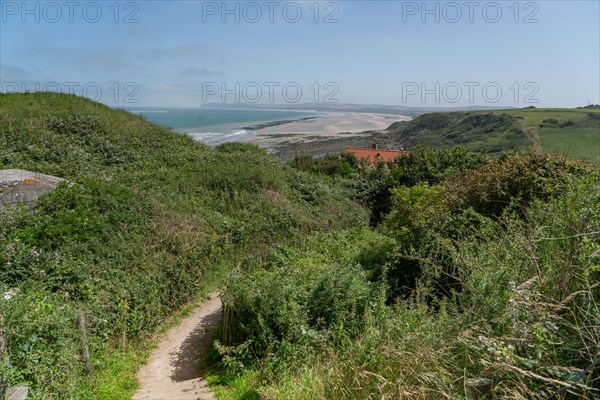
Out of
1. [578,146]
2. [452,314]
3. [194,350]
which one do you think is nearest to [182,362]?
[194,350]

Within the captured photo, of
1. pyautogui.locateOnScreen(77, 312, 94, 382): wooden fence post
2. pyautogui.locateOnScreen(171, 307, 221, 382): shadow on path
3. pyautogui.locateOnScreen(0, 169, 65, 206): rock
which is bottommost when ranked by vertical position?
pyautogui.locateOnScreen(171, 307, 221, 382): shadow on path

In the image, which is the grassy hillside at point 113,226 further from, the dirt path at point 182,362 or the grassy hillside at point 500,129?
the grassy hillside at point 500,129

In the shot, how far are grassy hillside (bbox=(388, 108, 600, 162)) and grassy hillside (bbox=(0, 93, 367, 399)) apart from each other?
27.0m

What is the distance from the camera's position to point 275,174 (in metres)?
20.6

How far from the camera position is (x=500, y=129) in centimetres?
6325

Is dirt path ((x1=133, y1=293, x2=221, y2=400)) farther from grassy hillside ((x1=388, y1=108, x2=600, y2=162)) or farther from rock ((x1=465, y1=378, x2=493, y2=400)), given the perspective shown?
grassy hillside ((x1=388, y1=108, x2=600, y2=162))

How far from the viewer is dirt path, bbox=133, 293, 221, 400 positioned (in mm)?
6875

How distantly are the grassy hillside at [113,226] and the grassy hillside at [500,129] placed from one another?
88.7 feet

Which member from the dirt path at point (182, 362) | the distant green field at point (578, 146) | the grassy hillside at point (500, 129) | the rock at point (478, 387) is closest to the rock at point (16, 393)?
the dirt path at point (182, 362)

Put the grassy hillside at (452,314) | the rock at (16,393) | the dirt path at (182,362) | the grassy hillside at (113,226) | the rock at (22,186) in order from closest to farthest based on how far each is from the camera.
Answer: the grassy hillside at (452,314), the rock at (16,393), the grassy hillside at (113,226), the dirt path at (182,362), the rock at (22,186)

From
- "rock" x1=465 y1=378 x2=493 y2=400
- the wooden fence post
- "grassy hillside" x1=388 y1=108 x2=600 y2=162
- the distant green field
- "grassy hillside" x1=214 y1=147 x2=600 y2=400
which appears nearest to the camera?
"grassy hillside" x1=214 y1=147 x2=600 y2=400

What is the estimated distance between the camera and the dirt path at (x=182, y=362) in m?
6.88

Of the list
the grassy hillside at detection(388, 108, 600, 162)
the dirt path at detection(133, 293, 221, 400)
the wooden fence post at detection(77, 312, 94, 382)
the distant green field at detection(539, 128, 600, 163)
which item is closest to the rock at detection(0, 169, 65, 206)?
the dirt path at detection(133, 293, 221, 400)

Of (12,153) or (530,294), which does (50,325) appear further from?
(12,153)
